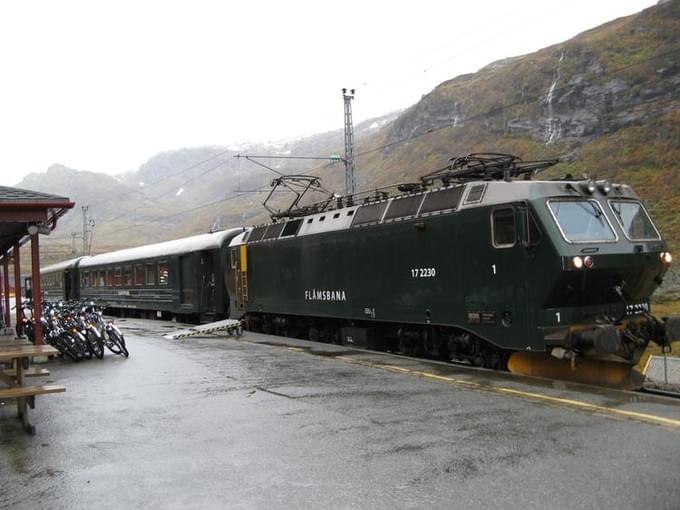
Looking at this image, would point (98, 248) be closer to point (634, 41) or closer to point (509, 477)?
point (634, 41)

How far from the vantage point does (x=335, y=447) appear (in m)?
6.27

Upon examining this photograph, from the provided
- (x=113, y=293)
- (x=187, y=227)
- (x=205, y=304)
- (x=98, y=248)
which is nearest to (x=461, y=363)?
(x=205, y=304)

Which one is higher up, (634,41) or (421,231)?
(634,41)

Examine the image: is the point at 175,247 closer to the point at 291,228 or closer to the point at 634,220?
the point at 291,228

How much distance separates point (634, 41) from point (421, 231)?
237ft

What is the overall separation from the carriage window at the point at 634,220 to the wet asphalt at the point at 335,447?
289 cm

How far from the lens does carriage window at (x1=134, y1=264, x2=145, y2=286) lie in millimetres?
28578

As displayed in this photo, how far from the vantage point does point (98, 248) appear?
138 meters

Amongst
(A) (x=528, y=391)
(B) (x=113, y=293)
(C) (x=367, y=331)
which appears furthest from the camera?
(B) (x=113, y=293)

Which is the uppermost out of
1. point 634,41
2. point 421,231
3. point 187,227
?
point 634,41

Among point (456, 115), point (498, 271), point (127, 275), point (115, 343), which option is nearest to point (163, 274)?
point (127, 275)

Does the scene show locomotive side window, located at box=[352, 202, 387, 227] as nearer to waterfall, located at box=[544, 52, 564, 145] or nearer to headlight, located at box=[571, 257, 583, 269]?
Answer: headlight, located at box=[571, 257, 583, 269]

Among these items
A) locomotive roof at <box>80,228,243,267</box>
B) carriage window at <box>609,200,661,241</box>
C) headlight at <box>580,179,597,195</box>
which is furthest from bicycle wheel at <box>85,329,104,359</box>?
carriage window at <box>609,200,661,241</box>

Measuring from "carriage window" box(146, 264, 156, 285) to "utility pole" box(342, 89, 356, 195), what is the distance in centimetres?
898
